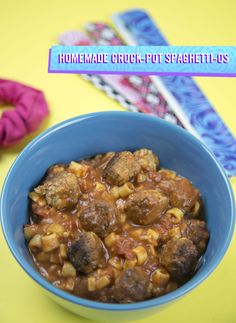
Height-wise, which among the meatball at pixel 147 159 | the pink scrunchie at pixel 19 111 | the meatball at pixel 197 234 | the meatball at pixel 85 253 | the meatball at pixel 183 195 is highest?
the pink scrunchie at pixel 19 111

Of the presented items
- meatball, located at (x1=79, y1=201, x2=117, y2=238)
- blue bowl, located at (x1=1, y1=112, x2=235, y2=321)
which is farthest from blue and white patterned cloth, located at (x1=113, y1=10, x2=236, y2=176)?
meatball, located at (x1=79, y1=201, x2=117, y2=238)

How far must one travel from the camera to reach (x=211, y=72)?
1022 millimetres

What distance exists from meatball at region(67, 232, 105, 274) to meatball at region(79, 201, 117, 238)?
0.13 ft

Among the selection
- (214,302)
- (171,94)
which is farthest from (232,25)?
(214,302)

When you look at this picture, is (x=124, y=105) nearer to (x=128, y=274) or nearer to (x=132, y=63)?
(x=132, y=63)

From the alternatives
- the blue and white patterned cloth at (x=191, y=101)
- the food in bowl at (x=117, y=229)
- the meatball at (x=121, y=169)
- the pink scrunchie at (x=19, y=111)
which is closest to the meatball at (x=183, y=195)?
the food in bowl at (x=117, y=229)

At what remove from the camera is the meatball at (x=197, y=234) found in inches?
44.8

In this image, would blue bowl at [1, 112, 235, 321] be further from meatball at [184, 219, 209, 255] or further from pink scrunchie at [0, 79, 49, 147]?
pink scrunchie at [0, 79, 49, 147]

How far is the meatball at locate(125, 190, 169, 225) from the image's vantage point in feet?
3.72

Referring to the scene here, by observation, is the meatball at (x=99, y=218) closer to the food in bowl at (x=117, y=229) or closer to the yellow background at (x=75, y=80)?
the food in bowl at (x=117, y=229)

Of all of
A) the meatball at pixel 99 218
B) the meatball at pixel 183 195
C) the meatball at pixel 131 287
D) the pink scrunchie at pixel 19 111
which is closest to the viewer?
the meatball at pixel 131 287

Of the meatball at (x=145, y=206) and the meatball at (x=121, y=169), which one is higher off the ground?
the meatball at (x=121, y=169)

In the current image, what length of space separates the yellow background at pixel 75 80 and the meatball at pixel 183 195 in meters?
0.19

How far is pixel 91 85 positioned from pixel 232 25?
2.08ft
